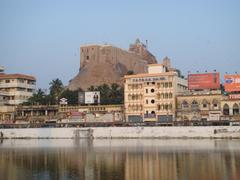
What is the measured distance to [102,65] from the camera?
146750 mm

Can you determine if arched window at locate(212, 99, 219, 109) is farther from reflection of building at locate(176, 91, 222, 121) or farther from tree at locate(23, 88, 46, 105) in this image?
tree at locate(23, 88, 46, 105)

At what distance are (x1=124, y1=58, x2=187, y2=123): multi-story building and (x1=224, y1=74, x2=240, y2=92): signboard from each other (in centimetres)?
1044

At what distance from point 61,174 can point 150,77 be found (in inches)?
2195

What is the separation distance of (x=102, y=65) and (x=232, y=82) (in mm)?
72595

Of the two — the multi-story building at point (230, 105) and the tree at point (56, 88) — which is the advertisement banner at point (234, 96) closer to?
the multi-story building at point (230, 105)

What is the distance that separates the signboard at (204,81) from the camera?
3236 inches

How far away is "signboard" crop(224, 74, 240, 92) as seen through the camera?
7994cm

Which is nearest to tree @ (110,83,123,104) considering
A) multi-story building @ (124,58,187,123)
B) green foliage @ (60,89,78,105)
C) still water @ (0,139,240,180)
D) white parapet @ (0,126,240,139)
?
green foliage @ (60,89,78,105)

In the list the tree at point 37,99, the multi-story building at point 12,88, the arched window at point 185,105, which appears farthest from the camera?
the multi-story building at point 12,88

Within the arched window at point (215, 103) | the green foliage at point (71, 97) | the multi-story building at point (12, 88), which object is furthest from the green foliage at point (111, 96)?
the arched window at point (215, 103)

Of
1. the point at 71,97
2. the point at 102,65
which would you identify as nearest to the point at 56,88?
the point at 71,97

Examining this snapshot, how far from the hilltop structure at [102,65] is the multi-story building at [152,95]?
173 ft

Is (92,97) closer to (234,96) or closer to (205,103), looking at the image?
(205,103)

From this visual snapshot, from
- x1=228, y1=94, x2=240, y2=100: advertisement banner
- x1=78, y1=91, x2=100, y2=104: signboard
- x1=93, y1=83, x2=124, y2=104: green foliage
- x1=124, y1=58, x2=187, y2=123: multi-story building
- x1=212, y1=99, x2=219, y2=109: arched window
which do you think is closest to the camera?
x1=228, y1=94, x2=240, y2=100: advertisement banner
